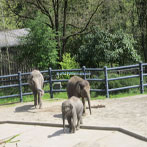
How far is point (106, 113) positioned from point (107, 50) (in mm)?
8630

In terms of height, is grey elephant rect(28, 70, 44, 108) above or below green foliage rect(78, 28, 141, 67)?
below

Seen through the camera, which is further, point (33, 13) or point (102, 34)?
point (33, 13)

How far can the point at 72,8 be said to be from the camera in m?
21.1

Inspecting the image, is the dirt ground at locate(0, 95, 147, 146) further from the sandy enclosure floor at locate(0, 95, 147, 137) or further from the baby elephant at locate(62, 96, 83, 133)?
the baby elephant at locate(62, 96, 83, 133)

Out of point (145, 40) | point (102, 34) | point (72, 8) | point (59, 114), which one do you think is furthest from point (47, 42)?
point (145, 40)

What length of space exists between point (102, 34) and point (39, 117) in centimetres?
972

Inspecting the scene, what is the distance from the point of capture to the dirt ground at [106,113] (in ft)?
25.6

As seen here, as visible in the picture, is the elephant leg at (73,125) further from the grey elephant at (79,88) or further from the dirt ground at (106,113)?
the grey elephant at (79,88)

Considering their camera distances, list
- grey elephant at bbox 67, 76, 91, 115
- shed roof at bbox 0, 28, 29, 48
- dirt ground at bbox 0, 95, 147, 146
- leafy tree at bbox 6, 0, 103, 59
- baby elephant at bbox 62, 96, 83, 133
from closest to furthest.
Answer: baby elephant at bbox 62, 96, 83, 133 → dirt ground at bbox 0, 95, 147, 146 → grey elephant at bbox 67, 76, 91, 115 → leafy tree at bbox 6, 0, 103, 59 → shed roof at bbox 0, 28, 29, 48

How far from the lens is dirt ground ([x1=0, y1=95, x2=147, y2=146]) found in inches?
307

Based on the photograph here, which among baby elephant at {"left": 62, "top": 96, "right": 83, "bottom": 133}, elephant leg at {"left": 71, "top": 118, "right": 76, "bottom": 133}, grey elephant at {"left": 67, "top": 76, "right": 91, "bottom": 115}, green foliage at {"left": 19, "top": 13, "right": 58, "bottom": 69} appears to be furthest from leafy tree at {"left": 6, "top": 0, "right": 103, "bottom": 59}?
elephant leg at {"left": 71, "top": 118, "right": 76, "bottom": 133}

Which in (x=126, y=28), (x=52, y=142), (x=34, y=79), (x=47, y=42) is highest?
(x=126, y=28)

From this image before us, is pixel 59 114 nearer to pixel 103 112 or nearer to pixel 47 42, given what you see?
pixel 103 112

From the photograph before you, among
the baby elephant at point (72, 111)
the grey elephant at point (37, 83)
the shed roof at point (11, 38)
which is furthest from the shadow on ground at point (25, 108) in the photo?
the shed roof at point (11, 38)
